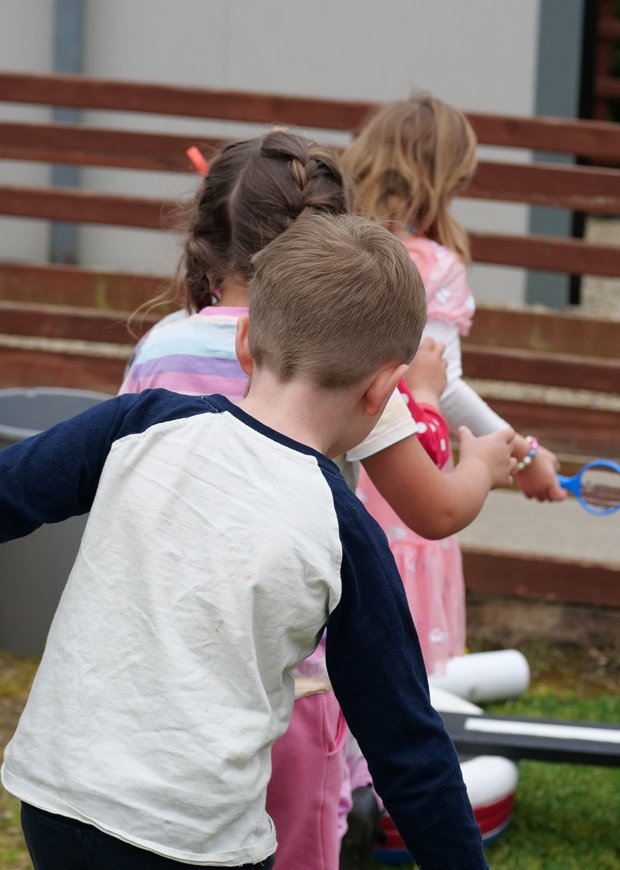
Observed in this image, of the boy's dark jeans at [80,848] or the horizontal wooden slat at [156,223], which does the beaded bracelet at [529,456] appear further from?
the horizontal wooden slat at [156,223]

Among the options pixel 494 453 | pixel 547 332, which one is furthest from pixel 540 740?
pixel 547 332

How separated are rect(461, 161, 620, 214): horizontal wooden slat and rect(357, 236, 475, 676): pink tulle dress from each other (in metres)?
1.58

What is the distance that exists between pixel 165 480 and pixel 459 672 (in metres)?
2.16

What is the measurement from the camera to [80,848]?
121 cm

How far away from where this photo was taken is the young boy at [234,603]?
117cm

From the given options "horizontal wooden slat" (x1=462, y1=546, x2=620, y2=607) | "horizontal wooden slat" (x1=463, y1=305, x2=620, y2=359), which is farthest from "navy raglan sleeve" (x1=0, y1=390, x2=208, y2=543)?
"horizontal wooden slat" (x1=463, y1=305, x2=620, y2=359)

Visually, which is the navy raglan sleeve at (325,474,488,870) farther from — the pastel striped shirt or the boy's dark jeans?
the pastel striped shirt

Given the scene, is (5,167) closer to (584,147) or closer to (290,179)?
(584,147)

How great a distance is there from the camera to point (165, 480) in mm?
1215

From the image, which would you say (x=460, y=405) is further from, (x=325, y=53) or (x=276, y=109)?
(x=325, y=53)

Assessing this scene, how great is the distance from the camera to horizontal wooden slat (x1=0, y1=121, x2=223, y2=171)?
4.41 m

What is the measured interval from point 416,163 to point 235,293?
114 cm

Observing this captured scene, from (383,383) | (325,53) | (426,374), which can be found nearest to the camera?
(383,383)

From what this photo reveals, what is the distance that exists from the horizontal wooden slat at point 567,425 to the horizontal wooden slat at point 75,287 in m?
1.50
